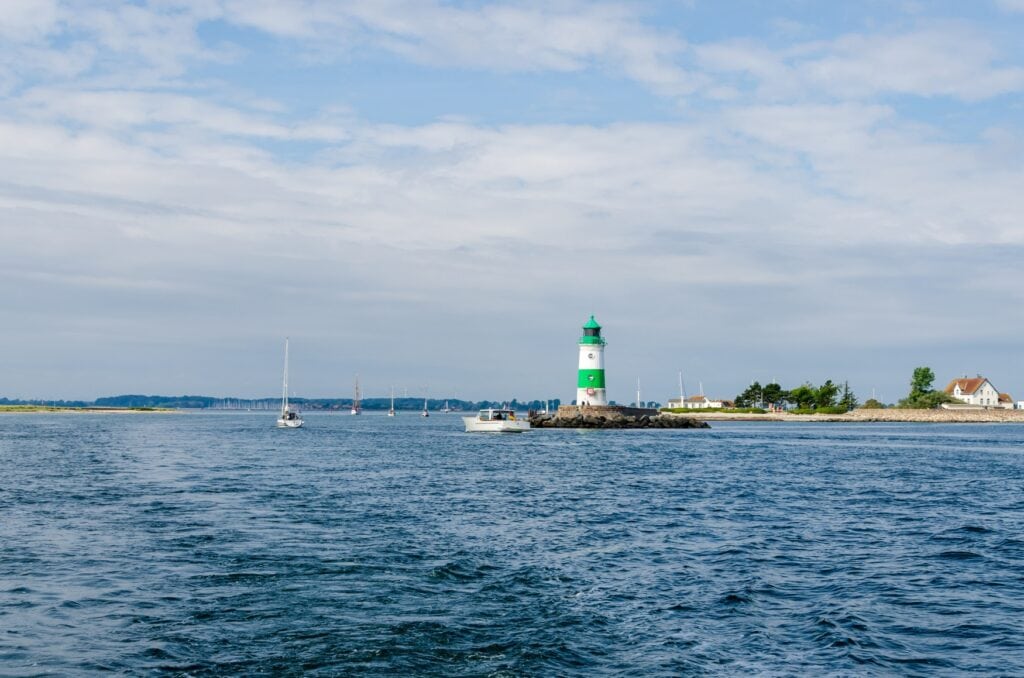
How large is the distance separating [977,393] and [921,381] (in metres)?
11.8

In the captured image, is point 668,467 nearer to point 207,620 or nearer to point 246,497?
point 246,497

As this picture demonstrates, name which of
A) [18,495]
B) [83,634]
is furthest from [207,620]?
[18,495]

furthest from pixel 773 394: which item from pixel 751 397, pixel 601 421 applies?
pixel 601 421

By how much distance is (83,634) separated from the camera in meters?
13.8

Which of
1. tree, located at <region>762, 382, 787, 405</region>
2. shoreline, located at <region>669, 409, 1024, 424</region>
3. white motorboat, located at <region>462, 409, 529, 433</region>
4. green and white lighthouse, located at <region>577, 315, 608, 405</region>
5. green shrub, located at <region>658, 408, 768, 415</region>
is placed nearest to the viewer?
white motorboat, located at <region>462, 409, 529, 433</region>

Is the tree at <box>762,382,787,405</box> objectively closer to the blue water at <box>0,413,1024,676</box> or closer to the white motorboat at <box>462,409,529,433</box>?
the white motorboat at <box>462,409,529,433</box>

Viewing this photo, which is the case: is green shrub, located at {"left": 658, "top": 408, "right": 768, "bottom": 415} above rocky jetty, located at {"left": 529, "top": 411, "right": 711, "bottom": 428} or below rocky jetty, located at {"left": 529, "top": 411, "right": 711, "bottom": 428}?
above

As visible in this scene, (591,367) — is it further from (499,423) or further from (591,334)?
(499,423)

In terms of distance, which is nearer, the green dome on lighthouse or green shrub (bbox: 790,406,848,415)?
the green dome on lighthouse

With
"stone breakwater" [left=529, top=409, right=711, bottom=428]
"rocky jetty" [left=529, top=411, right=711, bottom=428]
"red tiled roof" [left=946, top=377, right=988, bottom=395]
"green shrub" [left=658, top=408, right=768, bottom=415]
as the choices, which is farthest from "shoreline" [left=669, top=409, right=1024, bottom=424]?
"stone breakwater" [left=529, top=409, right=711, bottom=428]

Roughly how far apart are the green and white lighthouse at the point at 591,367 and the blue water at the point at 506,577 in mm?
65163

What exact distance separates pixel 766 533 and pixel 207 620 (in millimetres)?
16386

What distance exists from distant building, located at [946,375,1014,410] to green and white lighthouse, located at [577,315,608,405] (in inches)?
3916

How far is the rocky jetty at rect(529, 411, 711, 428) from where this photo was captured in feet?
350
